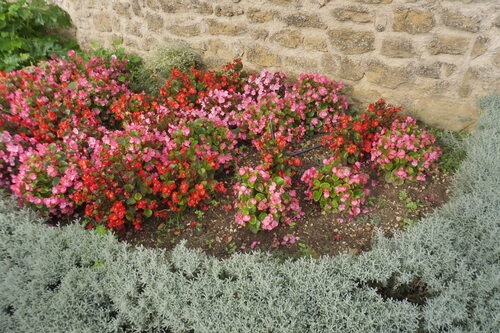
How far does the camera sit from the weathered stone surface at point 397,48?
3348 mm

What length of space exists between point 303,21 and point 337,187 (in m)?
1.86

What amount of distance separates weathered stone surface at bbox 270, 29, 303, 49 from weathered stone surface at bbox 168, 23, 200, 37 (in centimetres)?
107

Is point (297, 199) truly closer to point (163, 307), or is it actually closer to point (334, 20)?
point (163, 307)

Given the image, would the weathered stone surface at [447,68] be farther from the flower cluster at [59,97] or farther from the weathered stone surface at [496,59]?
the flower cluster at [59,97]

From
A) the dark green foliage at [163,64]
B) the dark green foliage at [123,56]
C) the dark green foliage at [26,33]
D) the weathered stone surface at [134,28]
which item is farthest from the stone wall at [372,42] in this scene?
the dark green foliage at [26,33]

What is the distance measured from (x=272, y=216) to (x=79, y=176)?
173 cm

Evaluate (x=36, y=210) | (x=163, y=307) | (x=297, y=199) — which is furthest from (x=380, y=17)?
(x=36, y=210)

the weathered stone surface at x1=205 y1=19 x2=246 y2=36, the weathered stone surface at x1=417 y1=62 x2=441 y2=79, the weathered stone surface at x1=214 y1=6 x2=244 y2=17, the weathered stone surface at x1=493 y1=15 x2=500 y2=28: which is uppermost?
the weathered stone surface at x1=493 y1=15 x2=500 y2=28

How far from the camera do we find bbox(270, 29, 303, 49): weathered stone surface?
12.7 ft

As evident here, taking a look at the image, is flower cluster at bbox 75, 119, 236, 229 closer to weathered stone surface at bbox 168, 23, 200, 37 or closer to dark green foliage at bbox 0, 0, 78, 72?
weathered stone surface at bbox 168, 23, 200, 37

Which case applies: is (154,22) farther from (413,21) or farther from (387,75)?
(413,21)

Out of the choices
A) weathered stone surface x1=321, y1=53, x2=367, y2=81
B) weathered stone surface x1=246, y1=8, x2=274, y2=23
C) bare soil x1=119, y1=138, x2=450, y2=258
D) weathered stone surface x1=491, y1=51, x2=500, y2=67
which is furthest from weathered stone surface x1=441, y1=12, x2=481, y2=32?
weathered stone surface x1=246, y1=8, x2=274, y2=23

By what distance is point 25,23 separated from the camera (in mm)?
6004

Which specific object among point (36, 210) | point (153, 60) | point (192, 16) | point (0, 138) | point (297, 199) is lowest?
point (36, 210)
